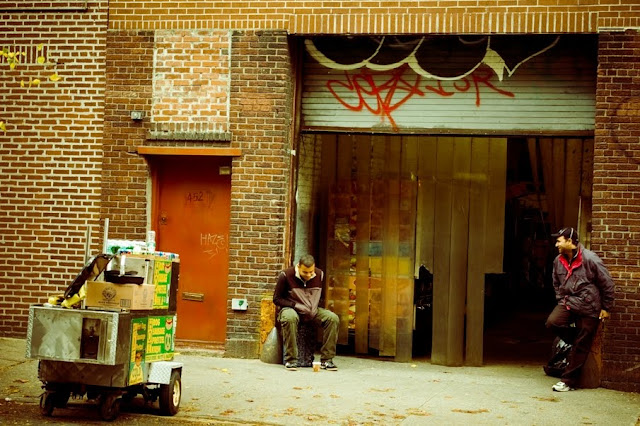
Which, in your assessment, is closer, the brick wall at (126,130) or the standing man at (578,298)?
the standing man at (578,298)

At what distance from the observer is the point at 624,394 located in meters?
10.1

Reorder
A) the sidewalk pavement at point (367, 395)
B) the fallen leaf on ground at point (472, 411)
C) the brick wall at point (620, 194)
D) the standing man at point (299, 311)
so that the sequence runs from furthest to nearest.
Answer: the standing man at point (299, 311)
the brick wall at point (620, 194)
the fallen leaf on ground at point (472, 411)
the sidewalk pavement at point (367, 395)

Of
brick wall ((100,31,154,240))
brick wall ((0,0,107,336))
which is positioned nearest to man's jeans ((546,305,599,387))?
brick wall ((100,31,154,240))

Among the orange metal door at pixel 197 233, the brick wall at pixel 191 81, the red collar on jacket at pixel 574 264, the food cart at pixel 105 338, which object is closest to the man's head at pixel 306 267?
the orange metal door at pixel 197 233

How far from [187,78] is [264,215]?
202 cm

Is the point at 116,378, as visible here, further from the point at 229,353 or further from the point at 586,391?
the point at 586,391

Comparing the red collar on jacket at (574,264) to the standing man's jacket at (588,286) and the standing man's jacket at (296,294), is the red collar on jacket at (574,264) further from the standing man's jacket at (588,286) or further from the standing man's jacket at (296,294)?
the standing man's jacket at (296,294)

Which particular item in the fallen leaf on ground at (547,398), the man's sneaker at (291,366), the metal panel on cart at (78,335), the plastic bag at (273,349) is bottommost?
the fallen leaf on ground at (547,398)

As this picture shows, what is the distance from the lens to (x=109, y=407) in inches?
310

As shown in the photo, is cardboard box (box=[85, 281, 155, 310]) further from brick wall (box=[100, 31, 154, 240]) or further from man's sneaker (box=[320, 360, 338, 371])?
brick wall (box=[100, 31, 154, 240])

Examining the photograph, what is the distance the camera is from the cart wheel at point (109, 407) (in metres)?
7.83

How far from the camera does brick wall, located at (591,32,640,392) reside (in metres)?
10.3

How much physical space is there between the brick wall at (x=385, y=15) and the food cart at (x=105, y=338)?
169 inches

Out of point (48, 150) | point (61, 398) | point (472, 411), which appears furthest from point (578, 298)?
point (48, 150)
